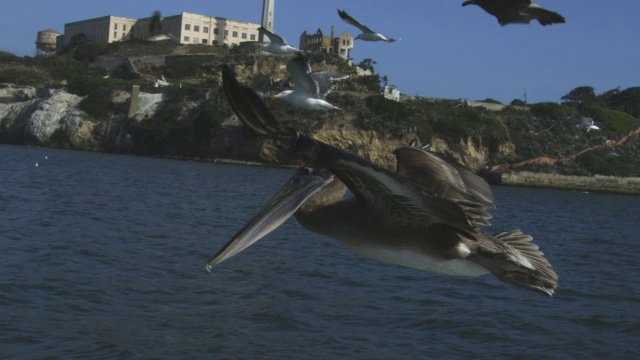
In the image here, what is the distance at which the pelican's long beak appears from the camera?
3.38m

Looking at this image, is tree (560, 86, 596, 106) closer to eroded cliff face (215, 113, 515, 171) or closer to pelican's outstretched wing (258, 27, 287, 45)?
eroded cliff face (215, 113, 515, 171)

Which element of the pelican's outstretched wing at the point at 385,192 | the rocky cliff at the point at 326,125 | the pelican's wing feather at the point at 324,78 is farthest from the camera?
the rocky cliff at the point at 326,125

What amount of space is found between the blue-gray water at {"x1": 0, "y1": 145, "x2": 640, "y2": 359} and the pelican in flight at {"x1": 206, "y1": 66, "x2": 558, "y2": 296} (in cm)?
553

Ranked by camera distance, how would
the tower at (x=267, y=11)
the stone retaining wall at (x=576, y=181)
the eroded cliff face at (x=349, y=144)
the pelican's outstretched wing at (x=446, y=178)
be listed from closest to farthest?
the pelican's outstretched wing at (x=446, y=178) → the stone retaining wall at (x=576, y=181) → the eroded cliff face at (x=349, y=144) → the tower at (x=267, y=11)

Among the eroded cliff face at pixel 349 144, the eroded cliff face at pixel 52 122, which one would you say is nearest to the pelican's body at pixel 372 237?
the eroded cliff face at pixel 349 144

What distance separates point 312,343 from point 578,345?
3841 millimetres

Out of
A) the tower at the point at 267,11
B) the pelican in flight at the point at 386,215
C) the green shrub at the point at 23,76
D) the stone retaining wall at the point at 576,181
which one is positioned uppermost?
the tower at the point at 267,11

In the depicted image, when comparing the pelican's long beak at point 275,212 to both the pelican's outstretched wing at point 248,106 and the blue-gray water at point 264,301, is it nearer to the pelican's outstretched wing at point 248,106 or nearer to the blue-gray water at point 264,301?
the pelican's outstretched wing at point 248,106

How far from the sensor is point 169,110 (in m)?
77.8

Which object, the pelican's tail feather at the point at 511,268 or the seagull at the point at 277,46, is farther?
the seagull at the point at 277,46

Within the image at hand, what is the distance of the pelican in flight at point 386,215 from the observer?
3.64m

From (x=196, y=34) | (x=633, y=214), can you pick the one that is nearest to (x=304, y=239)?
(x=633, y=214)

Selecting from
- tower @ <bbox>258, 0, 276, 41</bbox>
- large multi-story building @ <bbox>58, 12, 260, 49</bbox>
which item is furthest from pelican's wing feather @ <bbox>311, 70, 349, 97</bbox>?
large multi-story building @ <bbox>58, 12, 260, 49</bbox>

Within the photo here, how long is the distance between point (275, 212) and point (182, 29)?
11204cm
